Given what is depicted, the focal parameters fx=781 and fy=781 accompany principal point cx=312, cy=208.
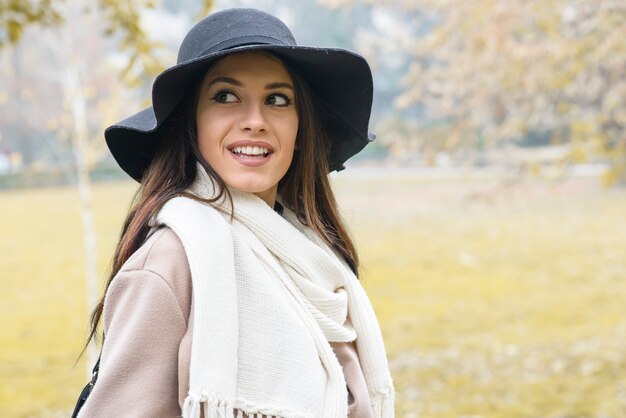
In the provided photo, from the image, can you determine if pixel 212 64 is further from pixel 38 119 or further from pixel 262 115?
pixel 38 119

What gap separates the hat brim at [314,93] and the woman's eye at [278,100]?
0.24ft

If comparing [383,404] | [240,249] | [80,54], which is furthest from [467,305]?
[240,249]

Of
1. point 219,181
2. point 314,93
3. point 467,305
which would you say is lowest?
point 219,181

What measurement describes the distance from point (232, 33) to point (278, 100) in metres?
0.17

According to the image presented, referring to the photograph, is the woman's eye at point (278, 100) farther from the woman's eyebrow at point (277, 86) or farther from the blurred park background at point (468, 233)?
the blurred park background at point (468, 233)

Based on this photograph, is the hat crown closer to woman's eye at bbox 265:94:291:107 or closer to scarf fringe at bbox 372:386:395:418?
woman's eye at bbox 265:94:291:107

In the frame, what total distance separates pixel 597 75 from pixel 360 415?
421 cm

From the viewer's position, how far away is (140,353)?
4.27ft

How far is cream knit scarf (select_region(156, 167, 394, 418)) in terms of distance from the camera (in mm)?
1318

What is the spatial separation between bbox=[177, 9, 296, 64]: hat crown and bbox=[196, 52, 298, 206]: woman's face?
4cm

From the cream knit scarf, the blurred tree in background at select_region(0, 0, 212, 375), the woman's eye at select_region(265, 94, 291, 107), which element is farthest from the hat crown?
the blurred tree in background at select_region(0, 0, 212, 375)

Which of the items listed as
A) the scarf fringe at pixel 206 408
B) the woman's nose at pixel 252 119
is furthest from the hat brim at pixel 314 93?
the scarf fringe at pixel 206 408

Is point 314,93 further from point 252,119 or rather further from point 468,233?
point 468,233

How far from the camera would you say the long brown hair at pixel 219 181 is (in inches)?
59.4
